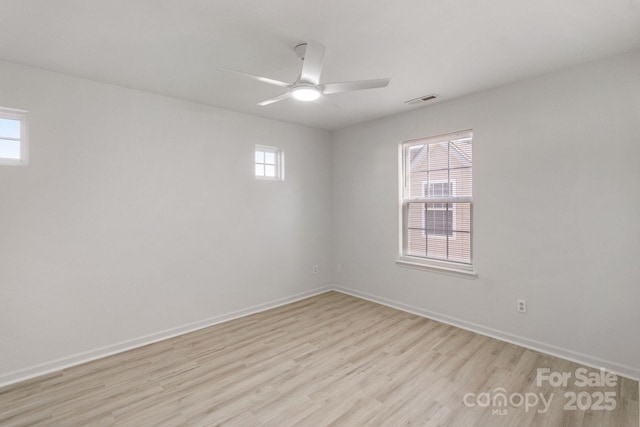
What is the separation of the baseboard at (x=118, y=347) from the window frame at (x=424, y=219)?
6.56 ft

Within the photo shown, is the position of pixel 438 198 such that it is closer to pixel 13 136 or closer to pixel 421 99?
pixel 421 99

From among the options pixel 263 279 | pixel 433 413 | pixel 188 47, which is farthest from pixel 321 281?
pixel 188 47

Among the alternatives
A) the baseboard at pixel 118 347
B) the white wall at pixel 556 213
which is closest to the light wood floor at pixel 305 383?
the baseboard at pixel 118 347

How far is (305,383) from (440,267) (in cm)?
220

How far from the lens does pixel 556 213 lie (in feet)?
9.27

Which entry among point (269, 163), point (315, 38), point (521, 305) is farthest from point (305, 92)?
point (521, 305)

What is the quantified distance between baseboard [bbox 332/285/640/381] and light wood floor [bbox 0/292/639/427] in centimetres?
10

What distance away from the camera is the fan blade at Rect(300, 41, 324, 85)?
1890mm

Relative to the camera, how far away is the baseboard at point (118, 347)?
→ 99.7 inches

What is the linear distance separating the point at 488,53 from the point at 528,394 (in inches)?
108

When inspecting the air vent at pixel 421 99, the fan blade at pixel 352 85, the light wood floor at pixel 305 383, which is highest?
the air vent at pixel 421 99

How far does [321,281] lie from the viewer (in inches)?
197

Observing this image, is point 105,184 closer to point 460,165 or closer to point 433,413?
point 433,413

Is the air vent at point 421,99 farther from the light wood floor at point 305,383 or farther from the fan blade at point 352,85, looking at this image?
the light wood floor at point 305,383
